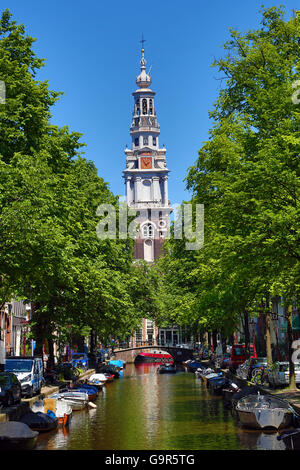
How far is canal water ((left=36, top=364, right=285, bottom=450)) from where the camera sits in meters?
23.0

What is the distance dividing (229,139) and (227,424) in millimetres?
17602

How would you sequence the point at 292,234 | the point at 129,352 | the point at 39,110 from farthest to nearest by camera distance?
the point at 129,352, the point at 39,110, the point at 292,234

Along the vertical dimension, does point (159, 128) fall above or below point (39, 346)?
above

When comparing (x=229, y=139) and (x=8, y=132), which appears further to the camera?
(x=229, y=139)

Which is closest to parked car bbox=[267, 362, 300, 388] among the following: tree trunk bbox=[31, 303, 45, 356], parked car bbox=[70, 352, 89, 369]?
tree trunk bbox=[31, 303, 45, 356]

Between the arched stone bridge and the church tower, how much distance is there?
48.9 m

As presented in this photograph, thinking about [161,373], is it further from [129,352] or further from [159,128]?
[159,128]

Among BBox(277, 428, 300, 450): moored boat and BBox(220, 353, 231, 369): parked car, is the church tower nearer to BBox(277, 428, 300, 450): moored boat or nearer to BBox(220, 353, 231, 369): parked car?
BBox(220, 353, 231, 369): parked car

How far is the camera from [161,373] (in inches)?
2926

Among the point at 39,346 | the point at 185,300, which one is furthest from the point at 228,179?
the point at 185,300

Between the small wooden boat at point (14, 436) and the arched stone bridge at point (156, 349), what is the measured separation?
80.5 meters

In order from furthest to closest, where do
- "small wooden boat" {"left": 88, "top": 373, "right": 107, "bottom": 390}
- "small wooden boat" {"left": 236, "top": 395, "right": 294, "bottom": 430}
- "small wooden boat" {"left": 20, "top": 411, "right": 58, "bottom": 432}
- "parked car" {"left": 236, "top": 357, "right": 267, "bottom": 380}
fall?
"small wooden boat" {"left": 88, "top": 373, "right": 107, "bottom": 390}, "parked car" {"left": 236, "top": 357, "right": 267, "bottom": 380}, "small wooden boat" {"left": 20, "top": 411, "right": 58, "bottom": 432}, "small wooden boat" {"left": 236, "top": 395, "right": 294, "bottom": 430}

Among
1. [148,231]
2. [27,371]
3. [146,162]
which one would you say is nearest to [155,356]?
[148,231]

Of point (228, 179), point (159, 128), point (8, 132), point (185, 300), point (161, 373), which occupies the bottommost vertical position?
point (161, 373)
